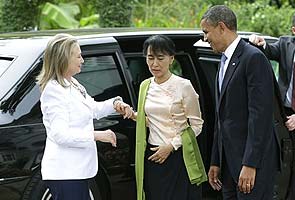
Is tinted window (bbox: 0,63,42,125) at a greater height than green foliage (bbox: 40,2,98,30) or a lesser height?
greater

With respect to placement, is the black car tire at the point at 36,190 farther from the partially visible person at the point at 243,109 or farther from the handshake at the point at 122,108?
the partially visible person at the point at 243,109

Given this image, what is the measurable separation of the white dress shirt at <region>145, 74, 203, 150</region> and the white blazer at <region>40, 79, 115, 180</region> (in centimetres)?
71

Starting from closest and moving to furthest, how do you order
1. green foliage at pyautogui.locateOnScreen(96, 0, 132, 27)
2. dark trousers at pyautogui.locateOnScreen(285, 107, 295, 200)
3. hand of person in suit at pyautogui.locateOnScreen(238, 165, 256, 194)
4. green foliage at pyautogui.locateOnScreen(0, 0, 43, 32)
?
hand of person in suit at pyautogui.locateOnScreen(238, 165, 256, 194)
dark trousers at pyautogui.locateOnScreen(285, 107, 295, 200)
green foliage at pyautogui.locateOnScreen(96, 0, 132, 27)
green foliage at pyautogui.locateOnScreen(0, 0, 43, 32)

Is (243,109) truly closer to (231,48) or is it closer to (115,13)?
(231,48)

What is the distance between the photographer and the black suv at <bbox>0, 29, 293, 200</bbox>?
13.3ft

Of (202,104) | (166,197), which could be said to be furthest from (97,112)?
(202,104)

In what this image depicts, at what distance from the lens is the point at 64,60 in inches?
144

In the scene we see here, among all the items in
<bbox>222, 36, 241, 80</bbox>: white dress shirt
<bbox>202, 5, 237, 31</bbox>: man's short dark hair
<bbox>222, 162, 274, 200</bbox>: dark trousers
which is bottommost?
<bbox>222, 162, 274, 200</bbox>: dark trousers

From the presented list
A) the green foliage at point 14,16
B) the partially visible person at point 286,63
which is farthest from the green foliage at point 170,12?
the partially visible person at point 286,63

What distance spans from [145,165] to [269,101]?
1110mm

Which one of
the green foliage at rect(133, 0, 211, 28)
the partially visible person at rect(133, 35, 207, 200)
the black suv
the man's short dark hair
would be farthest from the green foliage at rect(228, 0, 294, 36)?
the man's short dark hair

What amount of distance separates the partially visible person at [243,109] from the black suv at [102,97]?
1.52ft

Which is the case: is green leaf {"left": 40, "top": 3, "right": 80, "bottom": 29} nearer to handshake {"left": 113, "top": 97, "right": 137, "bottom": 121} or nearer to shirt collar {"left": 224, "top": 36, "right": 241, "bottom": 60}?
handshake {"left": 113, "top": 97, "right": 137, "bottom": 121}

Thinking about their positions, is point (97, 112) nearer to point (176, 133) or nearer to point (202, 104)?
point (176, 133)
